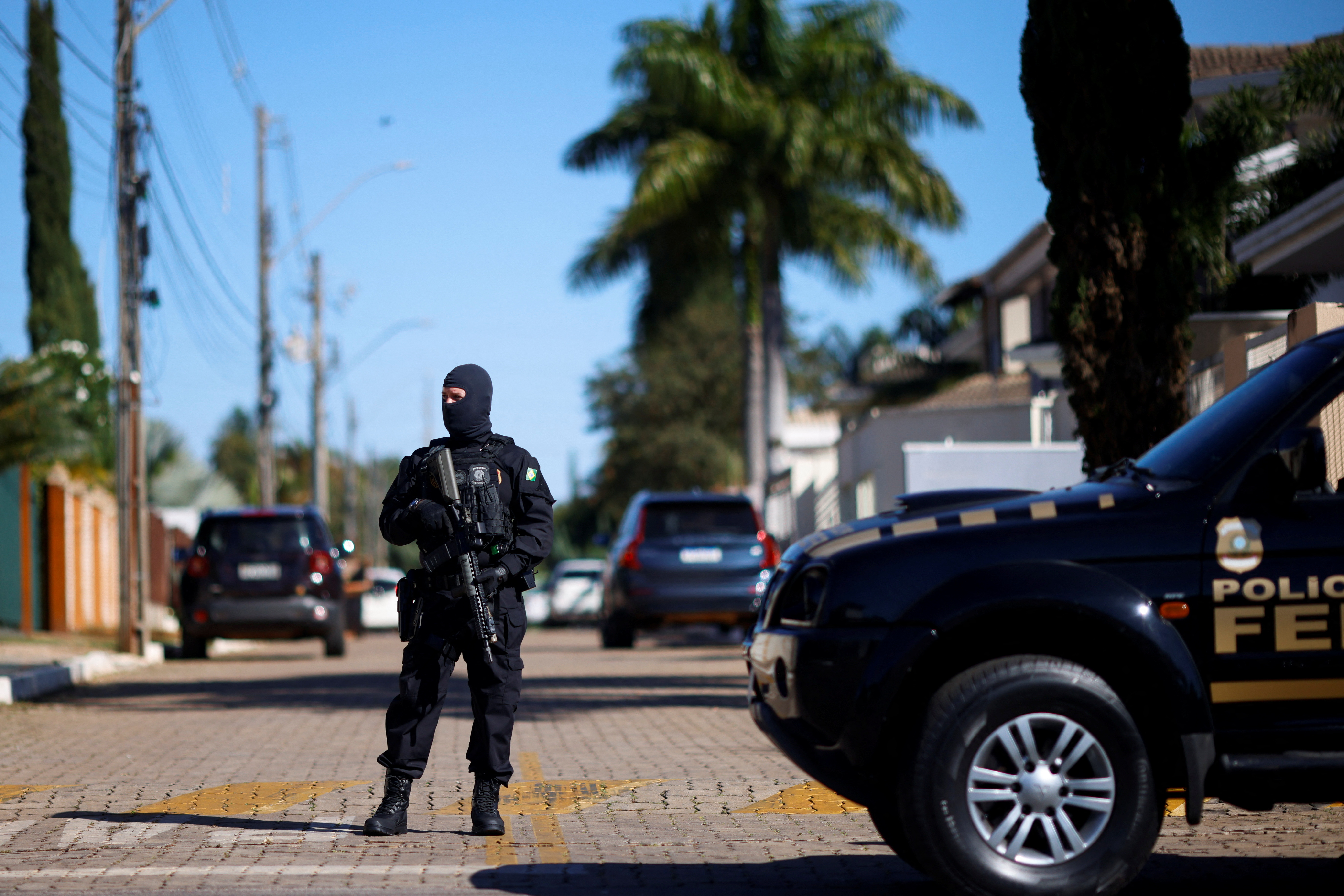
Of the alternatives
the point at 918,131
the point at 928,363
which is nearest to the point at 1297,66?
the point at 918,131

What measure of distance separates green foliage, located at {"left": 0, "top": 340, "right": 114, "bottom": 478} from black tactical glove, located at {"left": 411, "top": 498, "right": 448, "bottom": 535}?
16.6 meters

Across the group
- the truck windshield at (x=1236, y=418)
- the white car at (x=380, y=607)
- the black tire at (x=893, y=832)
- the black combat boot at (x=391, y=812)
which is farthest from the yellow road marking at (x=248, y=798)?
the white car at (x=380, y=607)

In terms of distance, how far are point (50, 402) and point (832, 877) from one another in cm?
1838

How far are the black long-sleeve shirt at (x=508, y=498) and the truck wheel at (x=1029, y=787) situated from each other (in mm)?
2274

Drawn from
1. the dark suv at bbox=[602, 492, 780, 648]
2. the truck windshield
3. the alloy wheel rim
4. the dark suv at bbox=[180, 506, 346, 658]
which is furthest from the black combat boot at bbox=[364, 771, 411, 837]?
the dark suv at bbox=[180, 506, 346, 658]

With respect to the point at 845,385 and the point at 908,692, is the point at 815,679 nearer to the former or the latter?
the point at 908,692

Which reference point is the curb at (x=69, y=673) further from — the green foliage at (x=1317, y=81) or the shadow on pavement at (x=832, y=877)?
the green foliage at (x=1317, y=81)

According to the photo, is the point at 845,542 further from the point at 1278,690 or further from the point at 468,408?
the point at 468,408

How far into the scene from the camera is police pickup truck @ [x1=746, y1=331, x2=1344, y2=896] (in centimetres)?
510

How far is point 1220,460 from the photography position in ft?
17.4

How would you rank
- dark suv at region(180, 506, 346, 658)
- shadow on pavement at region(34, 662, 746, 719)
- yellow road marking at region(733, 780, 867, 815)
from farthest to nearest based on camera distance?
1. dark suv at region(180, 506, 346, 658)
2. shadow on pavement at region(34, 662, 746, 719)
3. yellow road marking at region(733, 780, 867, 815)

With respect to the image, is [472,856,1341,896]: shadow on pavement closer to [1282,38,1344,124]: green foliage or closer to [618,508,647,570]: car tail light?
[1282,38,1344,124]: green foliage

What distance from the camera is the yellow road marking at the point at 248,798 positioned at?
766cm

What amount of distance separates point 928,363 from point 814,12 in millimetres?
9930
